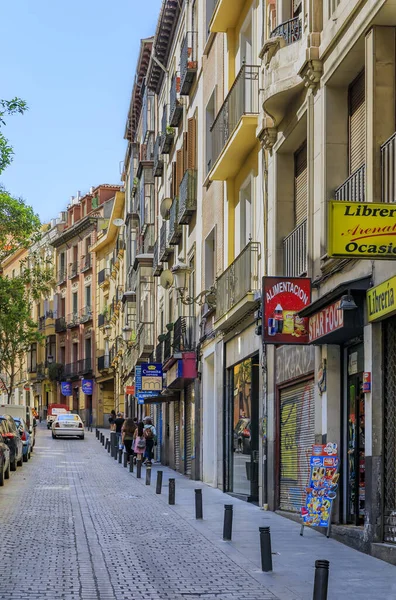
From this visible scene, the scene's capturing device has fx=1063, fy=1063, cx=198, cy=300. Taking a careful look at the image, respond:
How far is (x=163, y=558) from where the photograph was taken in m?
12.5

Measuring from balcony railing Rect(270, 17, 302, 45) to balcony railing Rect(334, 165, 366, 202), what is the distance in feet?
10.7

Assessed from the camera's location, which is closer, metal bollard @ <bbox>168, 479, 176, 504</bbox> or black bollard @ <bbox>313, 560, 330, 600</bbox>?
black bollard @ <bbox>313, 560, 330, 600</bbox>

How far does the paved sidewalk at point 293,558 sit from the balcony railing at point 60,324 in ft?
207

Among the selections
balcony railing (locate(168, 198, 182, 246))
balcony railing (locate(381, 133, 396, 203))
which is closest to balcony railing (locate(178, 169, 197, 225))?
balcony railing (locate(168, 198, 182, 246))

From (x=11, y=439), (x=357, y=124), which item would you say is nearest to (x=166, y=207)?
(x=11, y=439)

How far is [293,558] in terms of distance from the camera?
40.2 ft

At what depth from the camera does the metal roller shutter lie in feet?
54.1

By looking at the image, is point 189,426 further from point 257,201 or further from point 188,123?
point 257,201

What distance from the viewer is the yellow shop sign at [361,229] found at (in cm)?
1031

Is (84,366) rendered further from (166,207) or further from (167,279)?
(167,279)

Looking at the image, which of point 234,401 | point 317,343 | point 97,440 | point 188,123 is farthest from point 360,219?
point 97,440

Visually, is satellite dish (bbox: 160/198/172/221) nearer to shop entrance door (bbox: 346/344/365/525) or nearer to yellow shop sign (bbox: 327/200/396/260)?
shop entrance door (bbox: 346/344/365/525)

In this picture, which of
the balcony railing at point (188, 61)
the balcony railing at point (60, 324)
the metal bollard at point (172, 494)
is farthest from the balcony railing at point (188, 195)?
the balcony railing at point (60, 324)

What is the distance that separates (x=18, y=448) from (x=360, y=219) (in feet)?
75.2
